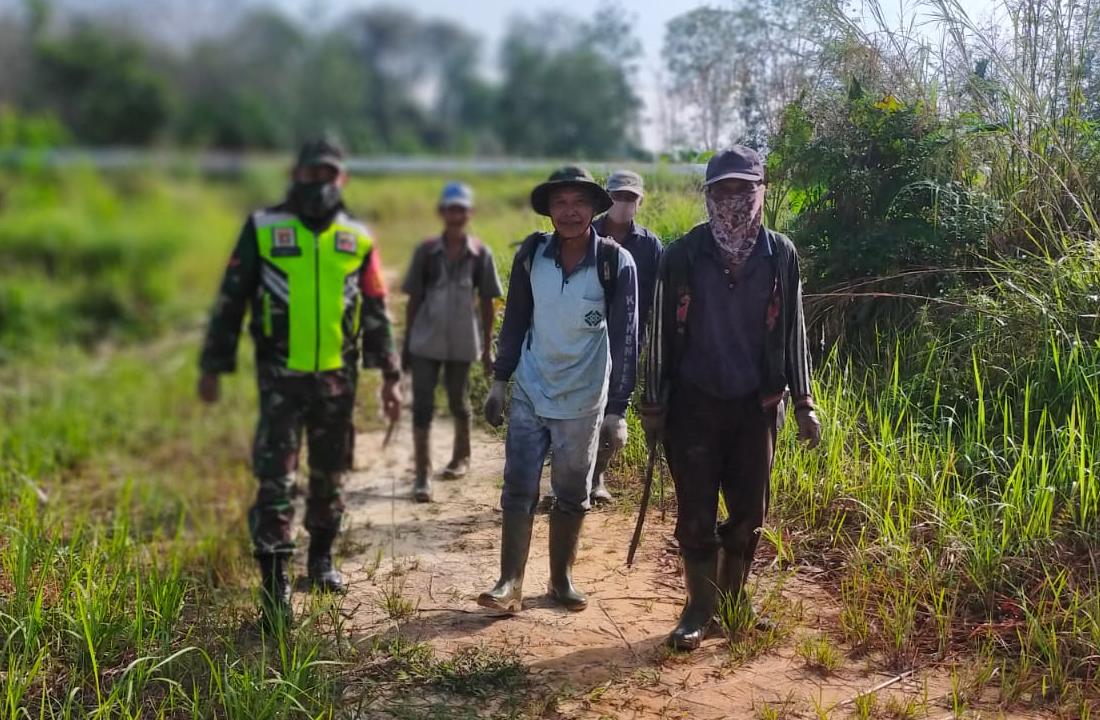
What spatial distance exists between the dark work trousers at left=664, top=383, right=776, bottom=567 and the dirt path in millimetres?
437

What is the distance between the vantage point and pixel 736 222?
402 cm

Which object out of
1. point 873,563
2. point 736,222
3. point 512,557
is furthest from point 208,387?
point 873,563

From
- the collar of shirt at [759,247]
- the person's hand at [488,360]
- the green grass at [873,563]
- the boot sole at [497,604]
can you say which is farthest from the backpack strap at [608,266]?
the person's hand at [488,360]

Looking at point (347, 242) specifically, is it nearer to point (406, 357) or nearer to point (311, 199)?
point (311, 199)

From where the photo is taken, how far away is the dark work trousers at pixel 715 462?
163 inches

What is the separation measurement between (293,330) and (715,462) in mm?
1842

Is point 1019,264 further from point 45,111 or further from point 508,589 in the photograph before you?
point 45,111

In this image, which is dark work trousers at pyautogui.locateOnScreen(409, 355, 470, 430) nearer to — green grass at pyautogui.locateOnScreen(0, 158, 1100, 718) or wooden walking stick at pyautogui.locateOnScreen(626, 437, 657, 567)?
green grass at pyautogui.locateOnScreen(0, 158, 1100, 718)

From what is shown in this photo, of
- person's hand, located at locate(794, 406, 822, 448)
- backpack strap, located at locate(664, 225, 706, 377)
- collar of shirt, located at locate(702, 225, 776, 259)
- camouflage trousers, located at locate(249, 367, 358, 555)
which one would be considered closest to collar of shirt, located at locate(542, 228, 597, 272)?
backpack strap, located at locate(664, 225, 706, 377)

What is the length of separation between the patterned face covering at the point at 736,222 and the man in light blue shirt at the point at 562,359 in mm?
416

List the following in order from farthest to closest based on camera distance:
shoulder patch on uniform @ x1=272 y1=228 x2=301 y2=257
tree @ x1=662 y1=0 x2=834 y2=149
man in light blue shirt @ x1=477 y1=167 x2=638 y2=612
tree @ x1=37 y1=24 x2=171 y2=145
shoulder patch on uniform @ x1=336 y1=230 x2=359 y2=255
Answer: tree @ x1=37 y1=24 x2=171 y2=145 < tree @ x1=662 y1=0 x2=834 y2=149 < shoulder patch on uniform @ x1=336 y1=230 x2=359 y2=255 < shoulder patch on uniform @ x1=272 y1=228 x2=301 y2=257 < man in light blue shirt @ x1=477 y1=167 x2=638 y2=612

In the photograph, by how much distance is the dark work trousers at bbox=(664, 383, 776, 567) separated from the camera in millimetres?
4129

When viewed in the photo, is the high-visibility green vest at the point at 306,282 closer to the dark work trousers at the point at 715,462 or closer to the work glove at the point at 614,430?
the work glove at the point at 614,430

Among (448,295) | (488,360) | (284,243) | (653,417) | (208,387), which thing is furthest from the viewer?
(448,295)
